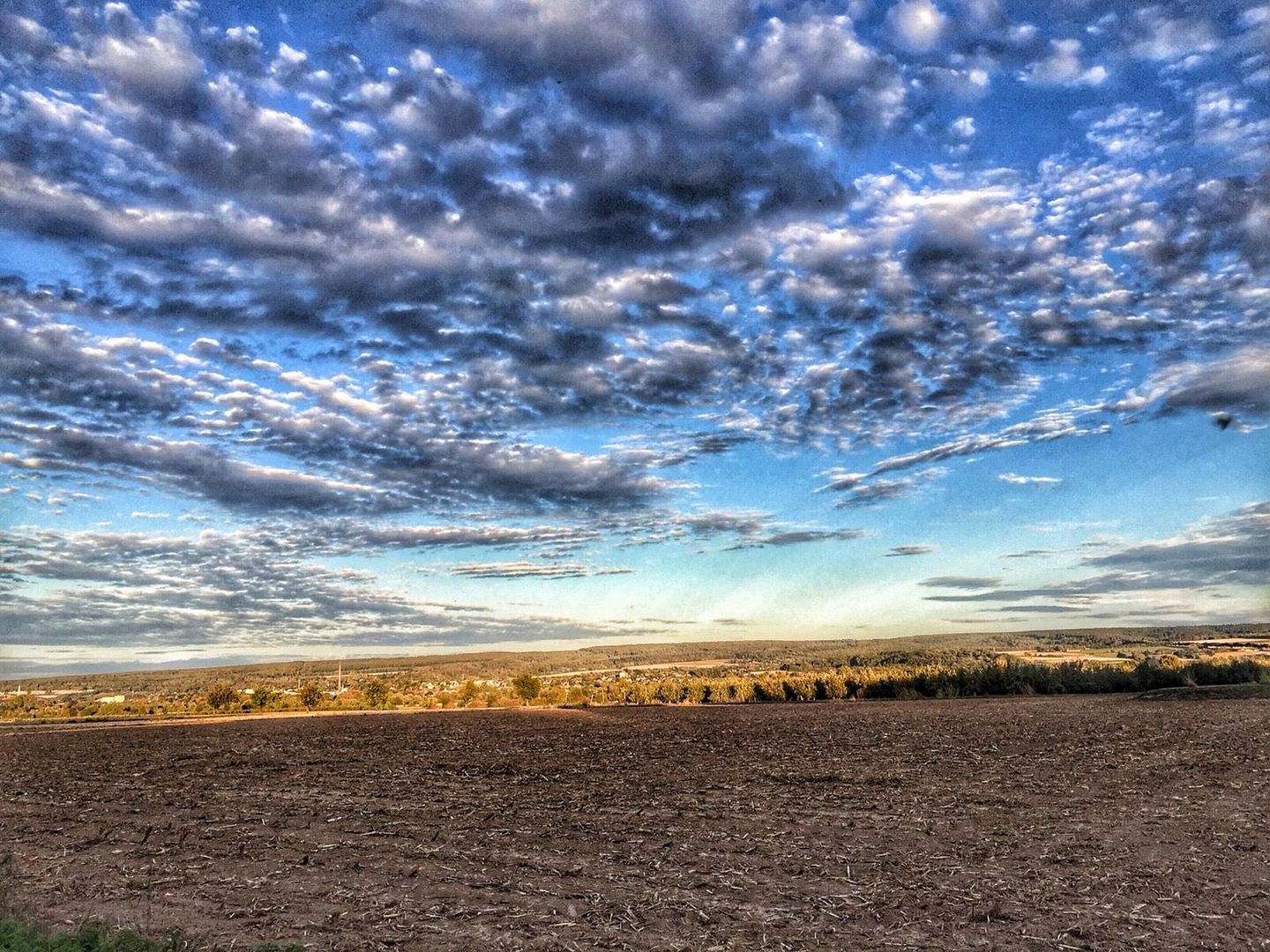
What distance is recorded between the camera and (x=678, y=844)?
11.7 meters

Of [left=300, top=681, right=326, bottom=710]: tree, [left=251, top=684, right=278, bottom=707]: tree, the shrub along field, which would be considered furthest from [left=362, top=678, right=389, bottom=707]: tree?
[left=251, top=684, right=278, bottom=707]: tree

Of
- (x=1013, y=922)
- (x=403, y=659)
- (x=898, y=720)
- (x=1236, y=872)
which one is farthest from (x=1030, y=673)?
(x=403, y=659)

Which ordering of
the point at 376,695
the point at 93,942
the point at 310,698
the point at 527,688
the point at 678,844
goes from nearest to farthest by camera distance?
the point at 93,942, the point at 678,844, the point at 527,688, the point at 310,698, the point at 376,695

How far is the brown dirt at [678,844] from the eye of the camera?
8.30m

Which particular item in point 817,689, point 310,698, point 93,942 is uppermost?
point 93,942

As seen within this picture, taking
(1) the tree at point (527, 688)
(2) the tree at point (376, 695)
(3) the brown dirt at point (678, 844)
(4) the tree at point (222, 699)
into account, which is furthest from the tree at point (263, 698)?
(3) the brown dirt at point (678, 844)

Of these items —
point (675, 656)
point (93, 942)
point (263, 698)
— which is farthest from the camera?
point (675, 656)

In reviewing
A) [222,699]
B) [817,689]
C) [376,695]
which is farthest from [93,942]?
[222,699]

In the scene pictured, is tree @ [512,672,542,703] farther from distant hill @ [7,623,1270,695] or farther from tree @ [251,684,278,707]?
distant hill @ [7,623,1270,695]

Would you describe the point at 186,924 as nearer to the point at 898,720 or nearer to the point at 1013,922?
the point at 1013,922

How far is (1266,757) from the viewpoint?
2000 centimetres

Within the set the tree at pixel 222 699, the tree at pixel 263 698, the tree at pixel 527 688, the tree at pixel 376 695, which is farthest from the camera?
the tree at pixel 263 698

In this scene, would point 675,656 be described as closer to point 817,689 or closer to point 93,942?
point 817,689

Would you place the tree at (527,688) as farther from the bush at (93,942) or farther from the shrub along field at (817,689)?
the bush at (93,942)
